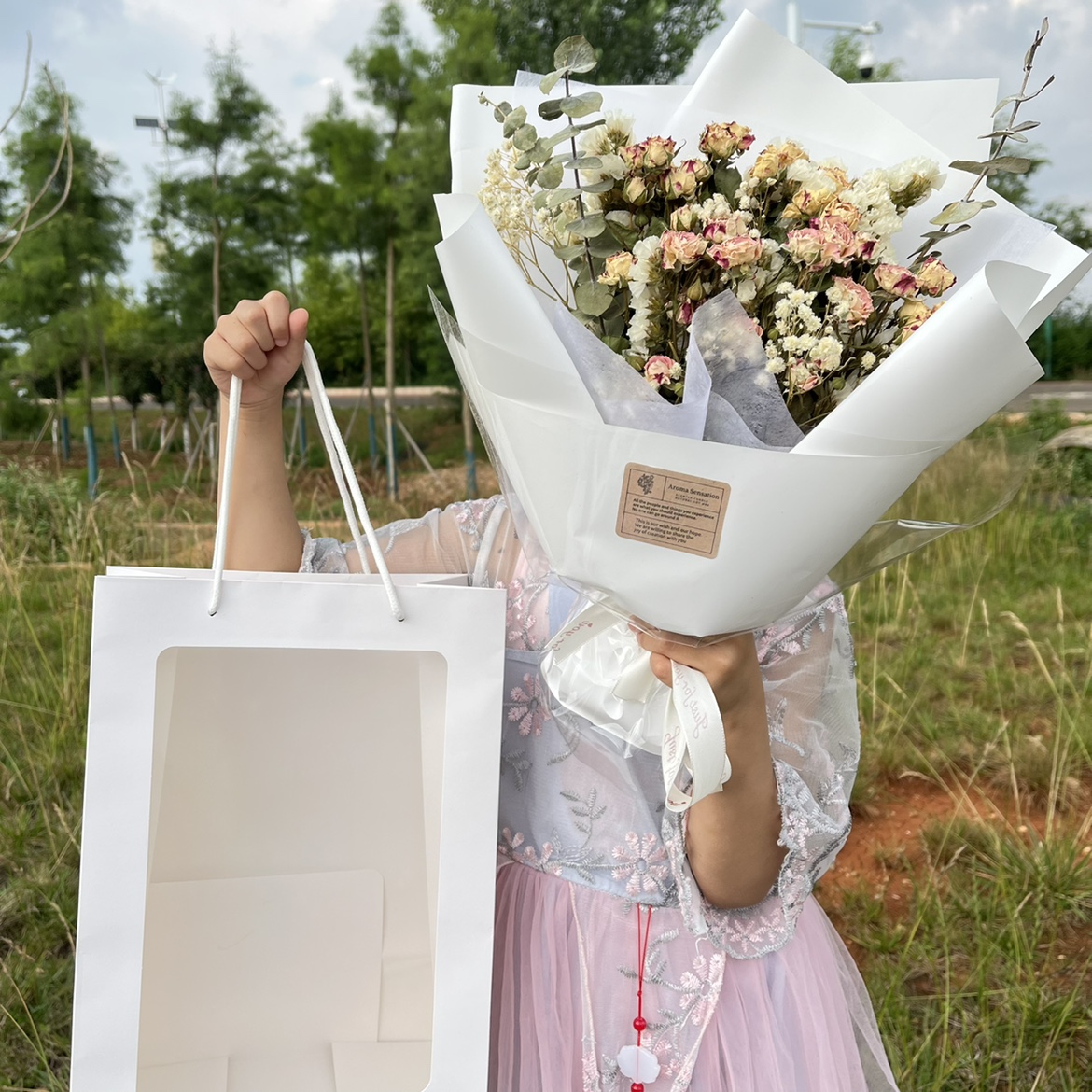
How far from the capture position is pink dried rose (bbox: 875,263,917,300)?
69 centimetres

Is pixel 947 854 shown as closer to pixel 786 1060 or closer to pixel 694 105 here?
pixel 786 1060

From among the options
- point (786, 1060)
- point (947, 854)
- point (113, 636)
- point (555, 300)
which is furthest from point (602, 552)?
point (947, 854)

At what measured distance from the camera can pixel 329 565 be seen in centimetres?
114

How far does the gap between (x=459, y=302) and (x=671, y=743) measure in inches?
17.0

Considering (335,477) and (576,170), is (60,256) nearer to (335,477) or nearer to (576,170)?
(335,477)

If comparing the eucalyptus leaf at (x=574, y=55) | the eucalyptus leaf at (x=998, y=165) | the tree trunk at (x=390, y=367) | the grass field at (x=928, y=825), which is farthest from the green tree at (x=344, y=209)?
the eucalyptus leaf at (x=998, y=165)

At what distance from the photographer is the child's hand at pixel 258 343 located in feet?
3.13

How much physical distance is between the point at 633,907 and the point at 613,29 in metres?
8.19

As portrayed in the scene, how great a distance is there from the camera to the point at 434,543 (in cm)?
117

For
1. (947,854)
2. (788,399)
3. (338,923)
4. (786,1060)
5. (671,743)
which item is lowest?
(947,854)

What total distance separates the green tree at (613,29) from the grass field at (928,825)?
16.1 ft

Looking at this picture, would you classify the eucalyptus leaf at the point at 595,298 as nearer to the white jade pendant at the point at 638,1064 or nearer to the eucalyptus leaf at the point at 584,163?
the eucalyptus leaf at the point at 584,163

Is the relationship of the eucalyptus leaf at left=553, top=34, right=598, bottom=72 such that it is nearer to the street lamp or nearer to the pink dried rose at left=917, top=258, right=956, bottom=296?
the pink dried rose at left=917, top=258, right=956, bottom=296

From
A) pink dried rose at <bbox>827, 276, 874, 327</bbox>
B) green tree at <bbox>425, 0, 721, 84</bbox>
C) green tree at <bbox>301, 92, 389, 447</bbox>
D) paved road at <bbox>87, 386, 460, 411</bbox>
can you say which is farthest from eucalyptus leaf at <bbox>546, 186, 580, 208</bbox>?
paved road at <bbox>87, 386, 460, 411</bbox>
